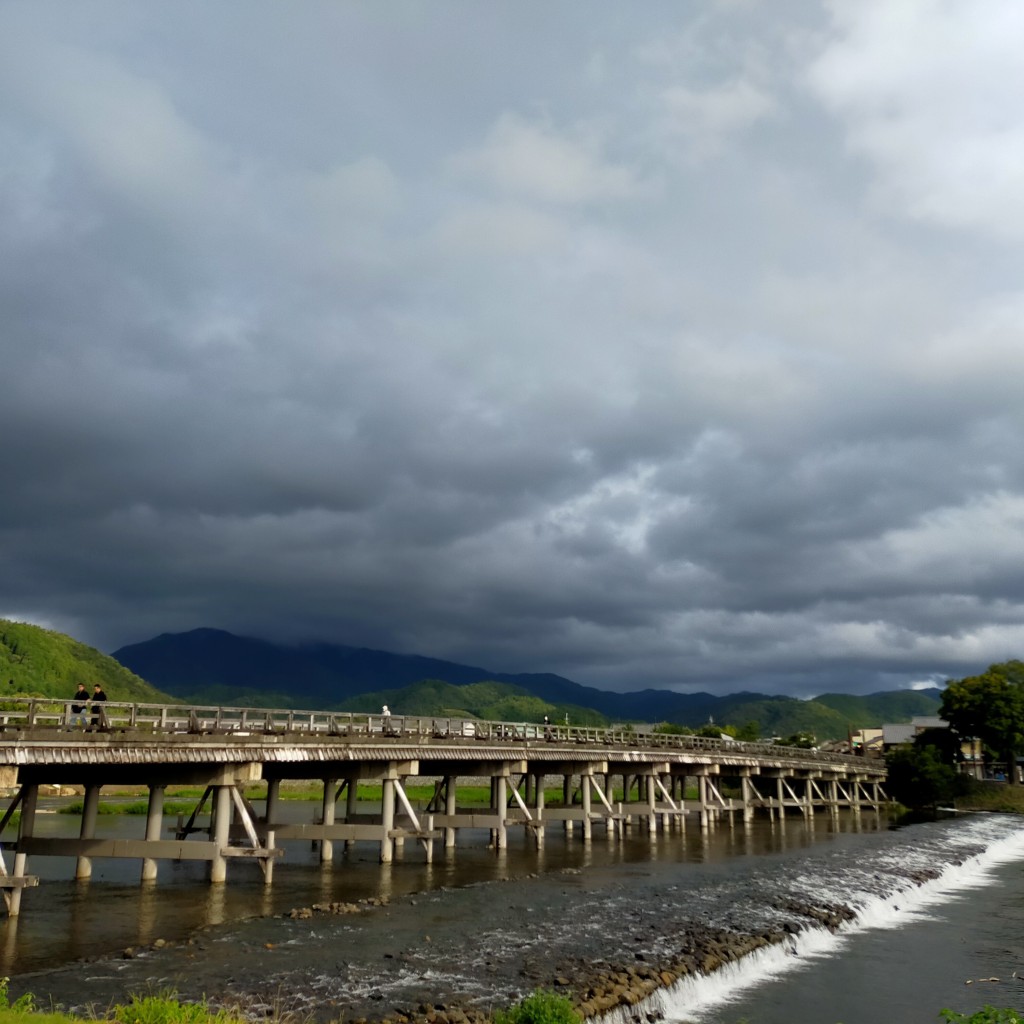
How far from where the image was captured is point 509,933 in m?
23.4

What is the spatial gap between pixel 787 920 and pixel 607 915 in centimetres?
558

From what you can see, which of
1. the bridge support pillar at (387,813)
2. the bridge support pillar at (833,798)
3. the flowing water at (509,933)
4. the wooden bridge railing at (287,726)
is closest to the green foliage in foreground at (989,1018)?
the flowing water at (509,933)

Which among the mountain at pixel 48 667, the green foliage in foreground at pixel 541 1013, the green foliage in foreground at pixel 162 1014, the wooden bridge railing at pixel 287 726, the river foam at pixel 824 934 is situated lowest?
the river foam at pixel 824 934

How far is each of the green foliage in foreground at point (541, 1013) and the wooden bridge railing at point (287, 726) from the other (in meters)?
13.4

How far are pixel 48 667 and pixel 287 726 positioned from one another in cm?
17059

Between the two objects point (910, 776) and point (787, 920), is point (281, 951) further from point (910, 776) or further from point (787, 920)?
point (910, 776)

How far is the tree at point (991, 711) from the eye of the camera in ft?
318

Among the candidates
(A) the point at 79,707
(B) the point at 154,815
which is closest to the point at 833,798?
(B) the point at 154,815

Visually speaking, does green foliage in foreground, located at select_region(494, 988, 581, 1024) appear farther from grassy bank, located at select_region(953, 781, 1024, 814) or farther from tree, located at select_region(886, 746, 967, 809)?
grassy bank, located at select_region(953, 781, 1024, 814)

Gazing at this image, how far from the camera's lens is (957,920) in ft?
100

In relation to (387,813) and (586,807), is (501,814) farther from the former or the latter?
(586,807)

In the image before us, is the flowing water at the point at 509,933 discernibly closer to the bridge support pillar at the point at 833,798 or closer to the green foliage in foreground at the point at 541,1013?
the green foliage in foreground at the point at 541,1013

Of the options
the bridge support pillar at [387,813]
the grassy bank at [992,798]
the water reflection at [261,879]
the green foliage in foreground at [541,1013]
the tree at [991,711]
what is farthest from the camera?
the tree at [991,711]

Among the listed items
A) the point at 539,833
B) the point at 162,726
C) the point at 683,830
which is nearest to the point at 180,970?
the point at 162,726
